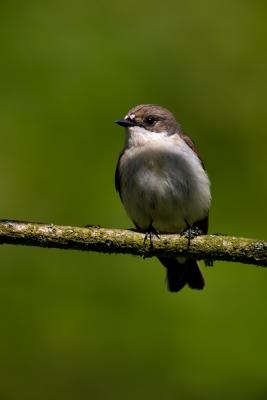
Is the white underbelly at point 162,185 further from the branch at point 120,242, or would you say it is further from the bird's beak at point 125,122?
the branch at point 120,242

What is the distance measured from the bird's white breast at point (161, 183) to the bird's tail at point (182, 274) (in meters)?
0.40

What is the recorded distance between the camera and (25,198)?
21.9ft

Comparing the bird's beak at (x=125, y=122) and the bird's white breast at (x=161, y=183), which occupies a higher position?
the bird's beak at (x=125, y=122)

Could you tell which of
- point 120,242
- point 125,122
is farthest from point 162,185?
point 120,242

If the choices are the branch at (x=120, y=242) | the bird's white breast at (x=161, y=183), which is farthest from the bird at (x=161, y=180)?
the branch at (x=120, y=242)

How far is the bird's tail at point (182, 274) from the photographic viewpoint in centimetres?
691

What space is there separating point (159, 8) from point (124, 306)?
246cm

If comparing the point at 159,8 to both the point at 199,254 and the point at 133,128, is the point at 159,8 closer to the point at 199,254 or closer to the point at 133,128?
the point at 133,128

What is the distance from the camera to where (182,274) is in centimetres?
766

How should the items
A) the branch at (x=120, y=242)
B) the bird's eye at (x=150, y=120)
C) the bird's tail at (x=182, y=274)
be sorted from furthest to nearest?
the bird's eye at (x=150, y=120)
the bird's tail at (x=182, y=274)
the branch at (x=120, y=242)

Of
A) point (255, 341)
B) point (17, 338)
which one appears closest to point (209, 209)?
point (255, 341)

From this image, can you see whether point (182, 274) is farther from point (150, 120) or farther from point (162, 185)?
point (150, 120)

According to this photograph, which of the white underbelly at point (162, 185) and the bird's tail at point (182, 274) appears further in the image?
the white underbelly at point (162, 185)

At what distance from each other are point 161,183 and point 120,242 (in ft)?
5.83
